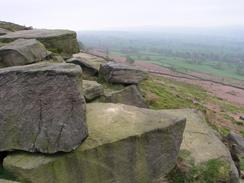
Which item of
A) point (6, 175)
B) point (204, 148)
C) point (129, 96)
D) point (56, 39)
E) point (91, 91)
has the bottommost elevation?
point (204, 148)

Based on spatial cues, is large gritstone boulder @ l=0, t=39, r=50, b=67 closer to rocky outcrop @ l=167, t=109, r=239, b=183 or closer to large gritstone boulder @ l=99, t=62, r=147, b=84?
large gritstone boulder @ l=99, t=62, r=147, b=84

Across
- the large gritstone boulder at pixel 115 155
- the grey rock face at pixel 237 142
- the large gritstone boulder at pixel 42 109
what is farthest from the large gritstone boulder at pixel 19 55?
the grey rock face at pixel 237 142

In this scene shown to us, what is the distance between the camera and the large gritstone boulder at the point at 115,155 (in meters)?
8.81

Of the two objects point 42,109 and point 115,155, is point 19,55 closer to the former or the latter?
point 42,109

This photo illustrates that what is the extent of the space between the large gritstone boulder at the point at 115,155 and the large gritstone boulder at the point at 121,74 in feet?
15.2

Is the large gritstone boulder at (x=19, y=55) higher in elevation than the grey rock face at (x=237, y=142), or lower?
higher

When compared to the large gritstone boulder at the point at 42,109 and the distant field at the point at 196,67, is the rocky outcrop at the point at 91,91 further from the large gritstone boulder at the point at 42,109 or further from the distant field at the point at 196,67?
the distant field at the point at 196,67

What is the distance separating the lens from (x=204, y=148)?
39.9 feet

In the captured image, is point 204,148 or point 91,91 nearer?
point 204,148

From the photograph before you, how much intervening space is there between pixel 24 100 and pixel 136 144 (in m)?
3.00

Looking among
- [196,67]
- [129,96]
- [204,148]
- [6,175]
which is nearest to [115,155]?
[6,175]

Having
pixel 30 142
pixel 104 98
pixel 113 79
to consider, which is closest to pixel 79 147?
pixel 30 142

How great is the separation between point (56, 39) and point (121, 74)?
353cm

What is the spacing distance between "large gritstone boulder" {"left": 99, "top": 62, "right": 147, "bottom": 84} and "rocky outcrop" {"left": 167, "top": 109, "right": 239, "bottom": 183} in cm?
290
